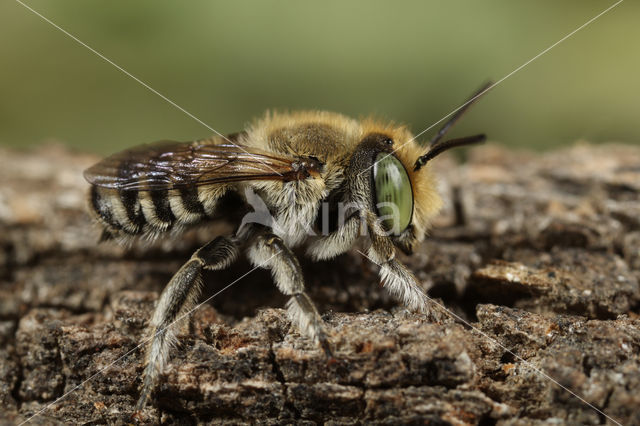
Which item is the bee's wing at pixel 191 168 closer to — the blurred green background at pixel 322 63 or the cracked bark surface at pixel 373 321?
the cracked bark surface at pixel 373 321

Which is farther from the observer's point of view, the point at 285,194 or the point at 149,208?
the point at 149,208

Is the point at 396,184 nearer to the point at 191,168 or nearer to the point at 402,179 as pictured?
the point at 402,179

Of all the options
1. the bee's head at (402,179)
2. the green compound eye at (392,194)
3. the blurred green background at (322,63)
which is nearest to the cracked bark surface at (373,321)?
the bee's head at (402,179)

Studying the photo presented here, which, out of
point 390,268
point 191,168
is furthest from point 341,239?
point 191,168

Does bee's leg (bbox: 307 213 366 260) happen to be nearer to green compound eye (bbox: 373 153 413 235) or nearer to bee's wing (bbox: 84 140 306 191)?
green compound eye (bbox: 373 153 413 235)

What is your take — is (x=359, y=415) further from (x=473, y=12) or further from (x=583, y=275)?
(x=473, y=12)

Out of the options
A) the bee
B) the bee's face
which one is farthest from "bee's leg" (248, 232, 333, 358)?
the bee's face

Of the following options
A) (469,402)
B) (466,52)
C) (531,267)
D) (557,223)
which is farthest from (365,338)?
(466,52)
